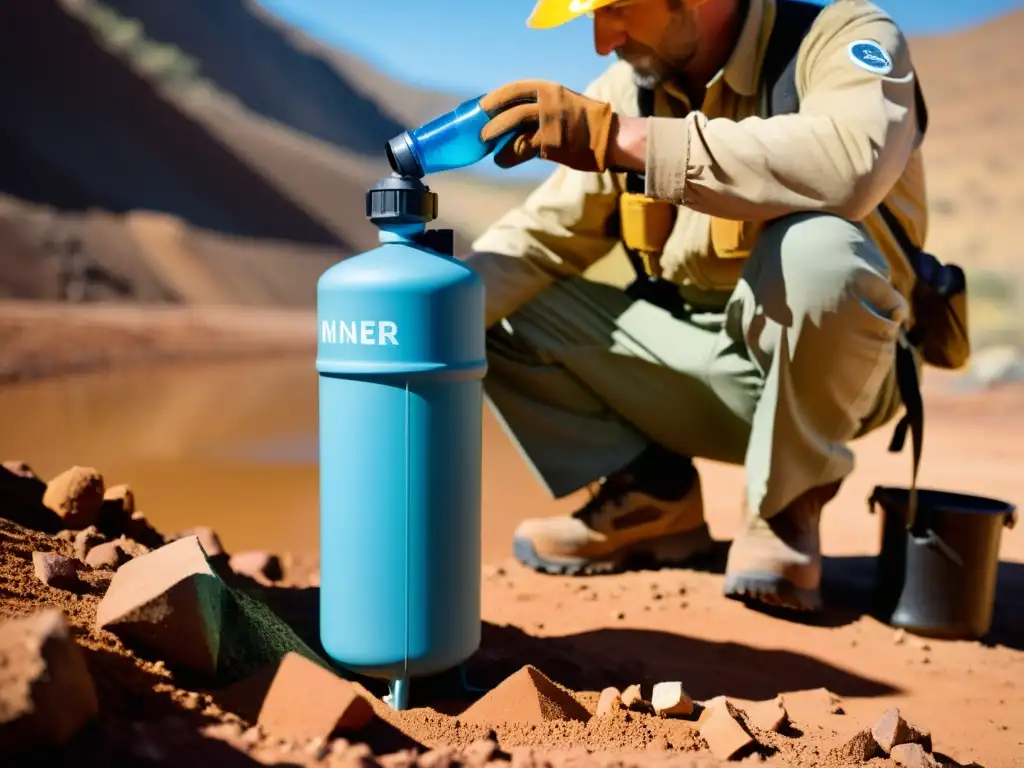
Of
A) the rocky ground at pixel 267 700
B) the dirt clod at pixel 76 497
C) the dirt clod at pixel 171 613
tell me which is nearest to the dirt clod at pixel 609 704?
the rocky ground at pixel 267 700

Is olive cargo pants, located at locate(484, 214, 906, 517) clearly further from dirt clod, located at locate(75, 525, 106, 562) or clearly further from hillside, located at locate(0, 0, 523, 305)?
hillside, located at locate(0, 0, 523, 305)

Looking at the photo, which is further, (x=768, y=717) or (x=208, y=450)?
(x=208, y=450)

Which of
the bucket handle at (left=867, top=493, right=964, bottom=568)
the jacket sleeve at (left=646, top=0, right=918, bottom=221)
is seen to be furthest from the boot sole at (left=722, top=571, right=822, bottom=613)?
the jacket sleeve at (left=646, top=0, right=918, bottom=221)

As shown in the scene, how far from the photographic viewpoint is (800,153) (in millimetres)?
2027

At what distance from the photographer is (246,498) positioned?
3.60 meters

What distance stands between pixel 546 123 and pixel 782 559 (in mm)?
1200

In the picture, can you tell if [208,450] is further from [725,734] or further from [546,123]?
[725,734]

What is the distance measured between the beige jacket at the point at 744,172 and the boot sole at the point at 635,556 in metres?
0.69

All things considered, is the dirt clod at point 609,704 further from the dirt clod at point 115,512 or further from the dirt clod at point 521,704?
the dirt clod at point 115,512

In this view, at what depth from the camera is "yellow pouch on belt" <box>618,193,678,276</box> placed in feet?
8.18

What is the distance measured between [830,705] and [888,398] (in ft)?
3.15

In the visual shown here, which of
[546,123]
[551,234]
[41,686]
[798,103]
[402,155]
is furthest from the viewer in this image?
[551,234]

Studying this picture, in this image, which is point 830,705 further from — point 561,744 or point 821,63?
point 821,63

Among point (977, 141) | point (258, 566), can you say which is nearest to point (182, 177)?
point (258, 566)
